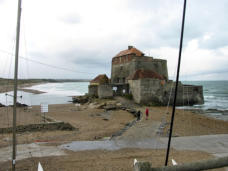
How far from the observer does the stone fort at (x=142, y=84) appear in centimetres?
2666

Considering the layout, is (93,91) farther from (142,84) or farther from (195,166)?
(195,166)


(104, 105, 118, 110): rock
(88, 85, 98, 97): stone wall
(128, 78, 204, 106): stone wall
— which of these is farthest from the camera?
(88, 85, 98, 97): stone wall

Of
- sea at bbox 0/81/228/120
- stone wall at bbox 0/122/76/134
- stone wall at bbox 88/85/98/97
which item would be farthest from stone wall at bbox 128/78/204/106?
stone wall at bbox 0/122/76/134

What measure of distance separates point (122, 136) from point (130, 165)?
405 centimetres

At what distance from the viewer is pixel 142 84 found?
26297mm

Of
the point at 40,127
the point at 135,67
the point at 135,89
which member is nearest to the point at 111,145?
the point at 40,127

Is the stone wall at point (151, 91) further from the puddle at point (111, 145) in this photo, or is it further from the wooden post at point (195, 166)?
the wooden post at point (195, 166)

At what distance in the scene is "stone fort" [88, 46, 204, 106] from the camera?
26656 millimetres

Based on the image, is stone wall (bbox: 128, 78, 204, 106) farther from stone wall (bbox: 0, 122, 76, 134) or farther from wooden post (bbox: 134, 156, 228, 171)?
wooden post (bbox: 134, 156, 228, 171)

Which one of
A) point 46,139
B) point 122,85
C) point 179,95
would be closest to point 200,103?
point 179,95

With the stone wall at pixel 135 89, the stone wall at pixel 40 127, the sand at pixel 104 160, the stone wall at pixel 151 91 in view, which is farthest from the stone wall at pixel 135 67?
the sand at pixel 104 160

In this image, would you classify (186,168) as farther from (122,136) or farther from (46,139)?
(46,139)

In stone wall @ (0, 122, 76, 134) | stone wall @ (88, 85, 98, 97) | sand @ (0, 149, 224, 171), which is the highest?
stone wall @ (88, 85, 98, 97)

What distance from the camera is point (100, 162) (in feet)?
22.3
